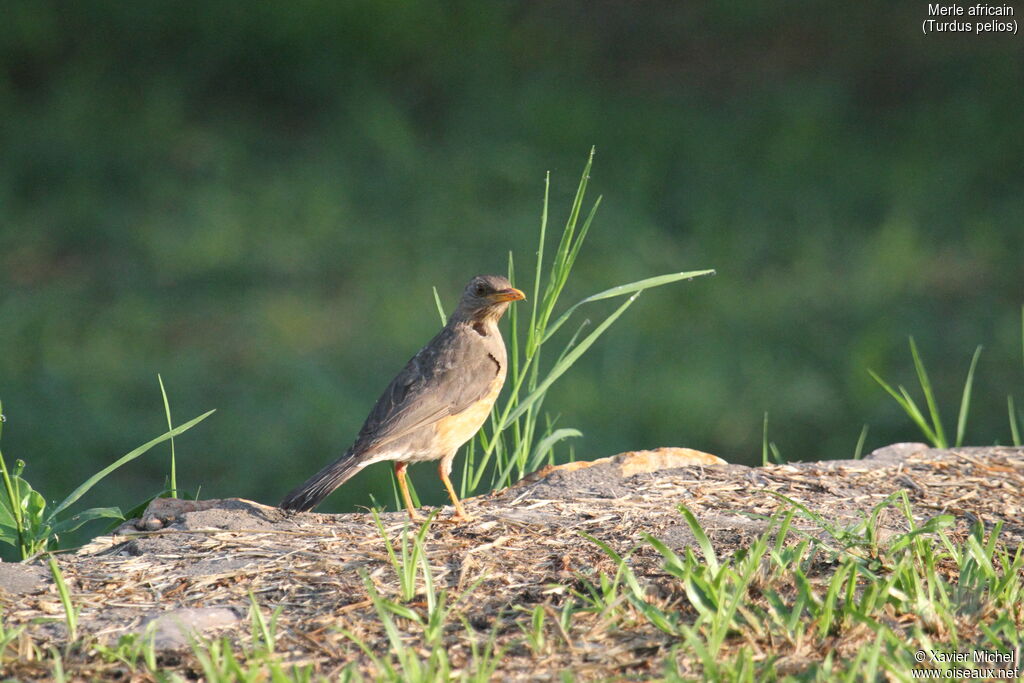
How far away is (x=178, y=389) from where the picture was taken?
24.6ft

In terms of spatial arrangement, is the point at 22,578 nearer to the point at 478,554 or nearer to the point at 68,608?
the point at 68,608

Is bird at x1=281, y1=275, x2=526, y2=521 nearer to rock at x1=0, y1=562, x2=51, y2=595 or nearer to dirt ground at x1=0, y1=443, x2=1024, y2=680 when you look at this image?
dirt ground at x1=0, y1=443, x2=1024, y2=680

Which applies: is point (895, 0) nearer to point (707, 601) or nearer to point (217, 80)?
point (217, 80)

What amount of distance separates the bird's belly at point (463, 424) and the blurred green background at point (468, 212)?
2.08m

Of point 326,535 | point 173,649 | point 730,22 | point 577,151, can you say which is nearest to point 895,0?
point 730,22

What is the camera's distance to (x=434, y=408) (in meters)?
4.49

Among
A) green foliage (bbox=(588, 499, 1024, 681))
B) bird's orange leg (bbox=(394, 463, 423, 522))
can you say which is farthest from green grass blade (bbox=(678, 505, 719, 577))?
bird's orange leg (bbox=(394, 463, 423, 522))

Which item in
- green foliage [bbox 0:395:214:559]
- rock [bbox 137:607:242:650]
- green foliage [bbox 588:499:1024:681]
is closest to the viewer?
green foliage [bbox 588:499:1024:681]

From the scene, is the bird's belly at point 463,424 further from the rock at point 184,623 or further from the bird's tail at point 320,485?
the rock at point 184,623

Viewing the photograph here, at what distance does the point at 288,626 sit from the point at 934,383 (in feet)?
17.3

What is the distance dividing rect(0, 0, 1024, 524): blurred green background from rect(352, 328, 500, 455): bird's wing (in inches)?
77.7

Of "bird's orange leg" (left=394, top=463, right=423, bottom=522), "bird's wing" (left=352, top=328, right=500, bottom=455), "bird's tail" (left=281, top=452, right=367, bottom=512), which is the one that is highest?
"bird's wing" (left=352, top=328, right=500, bottom=455)

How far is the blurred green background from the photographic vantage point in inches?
289

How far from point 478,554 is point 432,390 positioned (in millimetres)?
1062
